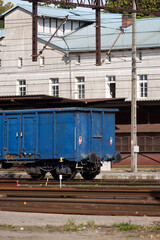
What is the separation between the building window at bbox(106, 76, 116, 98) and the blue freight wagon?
25.6 meters

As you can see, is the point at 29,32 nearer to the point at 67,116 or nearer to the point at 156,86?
the point at 156,86

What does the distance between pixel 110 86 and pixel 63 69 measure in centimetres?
484

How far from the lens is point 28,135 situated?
80.8ft

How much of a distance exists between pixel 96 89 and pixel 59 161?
2765cm

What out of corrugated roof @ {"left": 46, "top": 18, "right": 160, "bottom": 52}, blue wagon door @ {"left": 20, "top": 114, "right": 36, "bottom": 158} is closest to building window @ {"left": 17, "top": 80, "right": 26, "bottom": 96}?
corrugated roof @ {"left": 46, "top": 18, "right": 160, "bottom": 52}

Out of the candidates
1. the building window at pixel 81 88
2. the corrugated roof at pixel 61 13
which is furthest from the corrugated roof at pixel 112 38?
the building window at pixel 81 88

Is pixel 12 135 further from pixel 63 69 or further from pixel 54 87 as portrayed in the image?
pixel 54 87

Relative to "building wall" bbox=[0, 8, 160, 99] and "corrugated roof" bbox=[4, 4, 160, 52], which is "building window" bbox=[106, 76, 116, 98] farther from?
"corrugated roof" bbox=[4, 4, 160, 52]

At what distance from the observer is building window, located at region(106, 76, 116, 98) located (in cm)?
5088

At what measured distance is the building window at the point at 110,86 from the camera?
167ft

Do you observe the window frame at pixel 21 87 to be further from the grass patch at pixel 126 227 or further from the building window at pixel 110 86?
the grass patch at pixel 126 227

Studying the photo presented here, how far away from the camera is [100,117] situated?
2469 centimetres

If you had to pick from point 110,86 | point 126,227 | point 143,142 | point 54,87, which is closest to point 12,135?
point 126,227

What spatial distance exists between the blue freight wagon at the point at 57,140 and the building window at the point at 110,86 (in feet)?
Answer: 84.0
